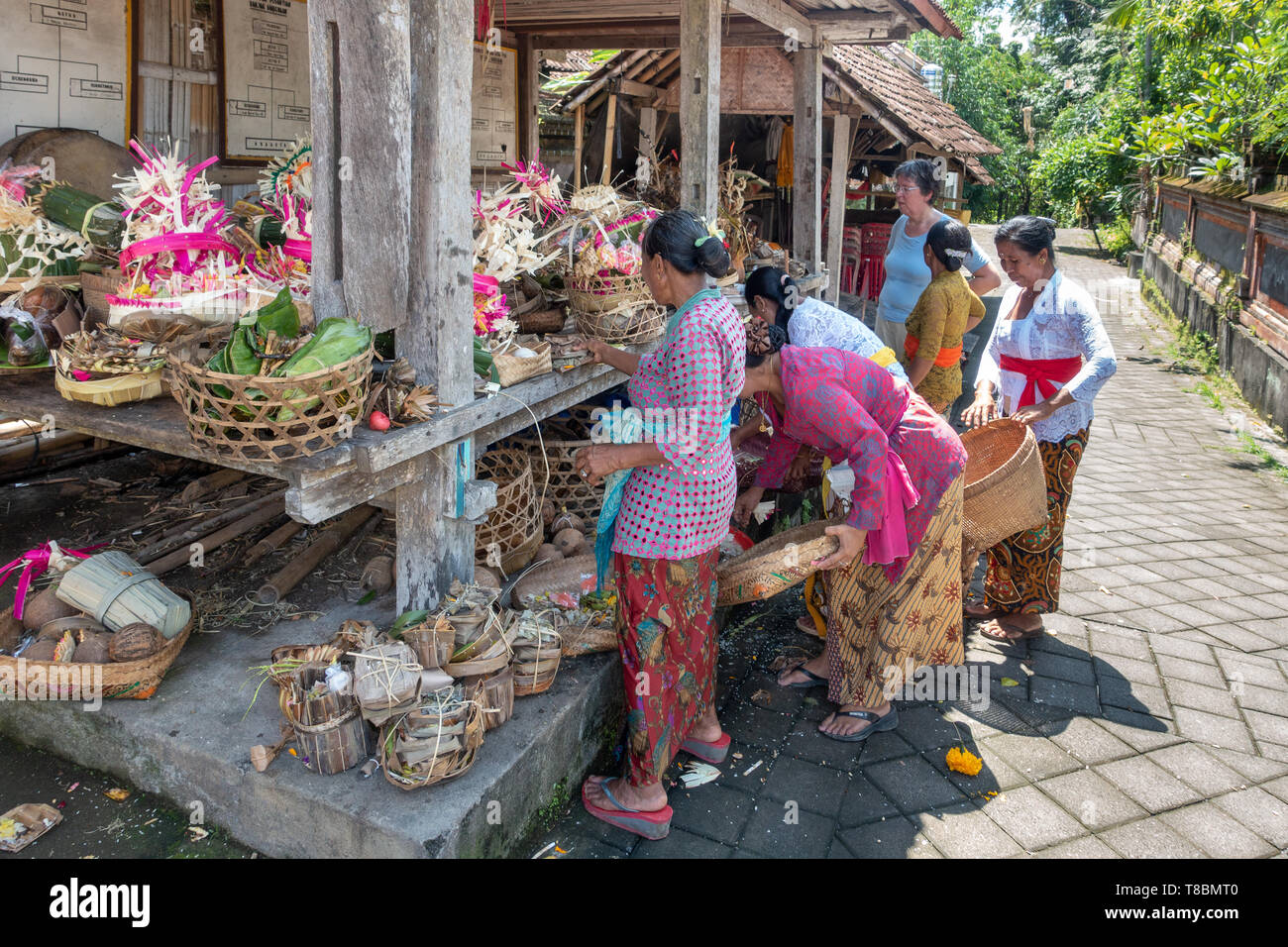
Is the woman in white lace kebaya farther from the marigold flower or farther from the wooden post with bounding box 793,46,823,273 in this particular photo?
the wooden post with bounding box 793,46,823,273

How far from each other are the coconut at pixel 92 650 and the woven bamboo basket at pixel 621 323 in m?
2.17

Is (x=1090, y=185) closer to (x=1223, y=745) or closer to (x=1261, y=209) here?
(x=1261, y=209)

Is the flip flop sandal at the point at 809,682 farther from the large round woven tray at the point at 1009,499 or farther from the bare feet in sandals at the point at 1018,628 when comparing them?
the bare feet in sandals at the point at 1018,628

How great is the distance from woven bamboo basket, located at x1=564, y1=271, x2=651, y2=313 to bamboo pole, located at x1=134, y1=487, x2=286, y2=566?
5.06 ft

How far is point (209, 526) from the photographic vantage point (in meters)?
4.31

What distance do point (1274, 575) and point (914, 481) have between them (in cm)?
323

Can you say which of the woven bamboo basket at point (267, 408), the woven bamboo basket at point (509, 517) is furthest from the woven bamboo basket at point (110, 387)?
the woven bamboo basket at point (509, 517)

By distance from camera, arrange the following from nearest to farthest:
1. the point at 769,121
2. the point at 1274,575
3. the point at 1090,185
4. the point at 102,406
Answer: the point at 102,406
the point at 1274,575
the point at 769,121
the point at 1090,185

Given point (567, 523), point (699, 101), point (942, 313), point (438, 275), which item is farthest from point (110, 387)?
point (942, 313)

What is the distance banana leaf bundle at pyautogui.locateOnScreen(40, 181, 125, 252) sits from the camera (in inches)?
143

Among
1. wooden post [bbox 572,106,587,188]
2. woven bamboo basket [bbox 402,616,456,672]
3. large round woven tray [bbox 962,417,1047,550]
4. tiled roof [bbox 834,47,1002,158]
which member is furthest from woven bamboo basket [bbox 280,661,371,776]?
tiled roof [bbox 834,47,1002,158]

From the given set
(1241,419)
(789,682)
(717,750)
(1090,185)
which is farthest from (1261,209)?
(1090,185)

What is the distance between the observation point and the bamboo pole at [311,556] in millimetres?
3747

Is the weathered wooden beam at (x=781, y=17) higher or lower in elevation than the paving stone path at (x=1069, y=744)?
higher
